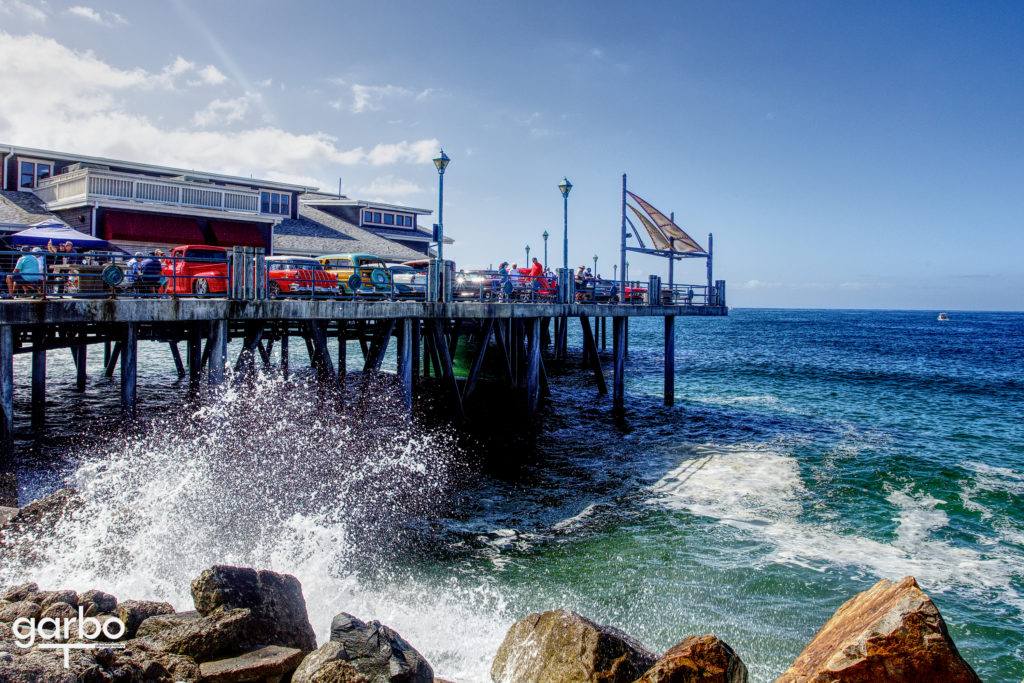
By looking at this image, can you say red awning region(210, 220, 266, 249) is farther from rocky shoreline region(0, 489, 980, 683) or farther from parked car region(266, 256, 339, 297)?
rocky shoreline region(0, 489, 980, 683)

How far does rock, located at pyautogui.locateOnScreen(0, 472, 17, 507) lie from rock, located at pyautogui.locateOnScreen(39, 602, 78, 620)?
5.15 m

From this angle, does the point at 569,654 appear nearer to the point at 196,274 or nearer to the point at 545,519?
the point at 545,519

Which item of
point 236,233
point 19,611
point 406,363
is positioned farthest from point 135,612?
point 236,233

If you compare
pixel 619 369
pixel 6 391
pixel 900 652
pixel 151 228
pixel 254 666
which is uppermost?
pixel 151 228

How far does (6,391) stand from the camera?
10430 mm

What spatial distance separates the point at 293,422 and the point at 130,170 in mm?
17615

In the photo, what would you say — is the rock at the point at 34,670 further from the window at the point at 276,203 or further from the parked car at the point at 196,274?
the window at the point at 276,203

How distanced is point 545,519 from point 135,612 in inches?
299

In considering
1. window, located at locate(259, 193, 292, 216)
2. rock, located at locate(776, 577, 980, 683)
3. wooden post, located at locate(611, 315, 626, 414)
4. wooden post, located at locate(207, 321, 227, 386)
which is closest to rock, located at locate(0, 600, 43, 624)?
wooden post, located at locate(207, 321, 227, 386)

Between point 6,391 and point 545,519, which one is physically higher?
point 6,391

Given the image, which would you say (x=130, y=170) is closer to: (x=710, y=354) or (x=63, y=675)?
(x=63, y=675)

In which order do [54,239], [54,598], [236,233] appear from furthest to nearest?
[236,233] < [54,239] < [54,598]

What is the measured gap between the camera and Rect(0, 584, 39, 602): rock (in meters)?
7.36

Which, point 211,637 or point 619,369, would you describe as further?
point 619,369
